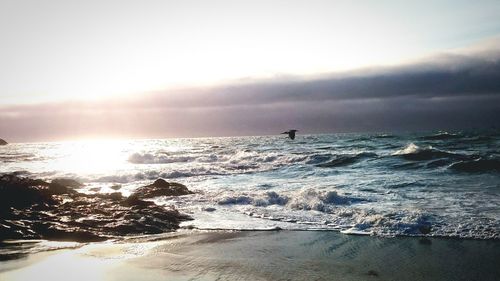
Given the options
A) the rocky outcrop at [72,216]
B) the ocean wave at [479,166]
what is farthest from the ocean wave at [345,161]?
the rocky outcrop at [72,216]

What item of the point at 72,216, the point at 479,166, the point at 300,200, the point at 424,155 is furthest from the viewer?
the point at 424,155

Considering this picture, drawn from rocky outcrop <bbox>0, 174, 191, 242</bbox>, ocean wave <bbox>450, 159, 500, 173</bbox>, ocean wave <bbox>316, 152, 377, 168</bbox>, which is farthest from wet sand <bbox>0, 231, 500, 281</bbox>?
ocean wave <bbox>316, 152, 377, 168</bbox>

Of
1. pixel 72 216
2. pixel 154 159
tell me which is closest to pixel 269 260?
pixel 72 216

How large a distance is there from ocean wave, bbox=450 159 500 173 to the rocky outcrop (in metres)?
16.8

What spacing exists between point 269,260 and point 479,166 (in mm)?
19162

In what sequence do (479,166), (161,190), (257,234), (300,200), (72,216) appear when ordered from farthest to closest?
(479,166), (161,190), (300,200), (72,216), (257,234)

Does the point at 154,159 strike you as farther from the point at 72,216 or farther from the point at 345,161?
the point at 72,216

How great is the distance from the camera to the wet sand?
250 inches

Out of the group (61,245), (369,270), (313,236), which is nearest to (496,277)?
(369,270)

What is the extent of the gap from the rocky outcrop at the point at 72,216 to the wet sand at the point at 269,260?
0.94m

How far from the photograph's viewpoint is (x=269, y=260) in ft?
24.0

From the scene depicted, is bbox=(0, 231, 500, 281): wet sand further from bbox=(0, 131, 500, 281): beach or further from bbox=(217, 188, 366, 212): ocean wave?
bbox=(217, 188, 366, 212): ocean wave

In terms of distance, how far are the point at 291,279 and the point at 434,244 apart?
3781 millimetres

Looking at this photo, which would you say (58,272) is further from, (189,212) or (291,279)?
(189,212)
